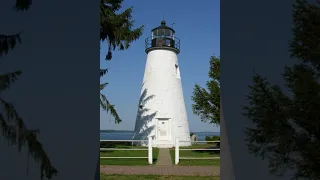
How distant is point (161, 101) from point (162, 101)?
0.17ft

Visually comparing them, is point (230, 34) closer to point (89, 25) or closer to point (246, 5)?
point (246, 5)

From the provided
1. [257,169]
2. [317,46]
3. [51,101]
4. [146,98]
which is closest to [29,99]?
[51,101]

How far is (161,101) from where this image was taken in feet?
43.4

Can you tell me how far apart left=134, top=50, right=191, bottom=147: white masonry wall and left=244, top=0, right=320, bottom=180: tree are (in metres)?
10.6

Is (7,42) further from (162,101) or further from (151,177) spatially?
(162,101)

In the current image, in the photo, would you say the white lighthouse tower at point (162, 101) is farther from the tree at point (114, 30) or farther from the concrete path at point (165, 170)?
the concrete path at point (165, 170)

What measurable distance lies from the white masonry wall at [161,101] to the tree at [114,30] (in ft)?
11.7

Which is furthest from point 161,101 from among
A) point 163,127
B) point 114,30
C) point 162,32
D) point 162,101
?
point 114,30

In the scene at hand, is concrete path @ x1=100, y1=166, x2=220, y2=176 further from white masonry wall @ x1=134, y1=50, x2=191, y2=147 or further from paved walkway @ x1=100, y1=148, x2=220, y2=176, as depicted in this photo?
white masonry wall @ x1=134, y1=50, x2=191, y2=147

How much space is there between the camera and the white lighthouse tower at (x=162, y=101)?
1308 centimetres

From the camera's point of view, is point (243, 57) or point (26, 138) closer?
point (26, 138)

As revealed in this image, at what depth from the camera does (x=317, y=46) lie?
2.26 meters

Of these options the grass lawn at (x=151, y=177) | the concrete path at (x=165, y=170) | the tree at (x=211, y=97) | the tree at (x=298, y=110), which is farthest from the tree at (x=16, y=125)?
the tree at (x=211, y=97)

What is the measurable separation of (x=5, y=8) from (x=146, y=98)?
11050 millimetres
